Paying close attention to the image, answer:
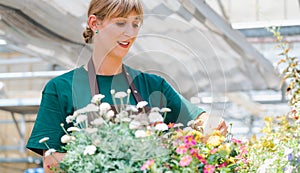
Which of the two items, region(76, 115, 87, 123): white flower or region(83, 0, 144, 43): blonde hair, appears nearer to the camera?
region(76, 115, 87, 123): white flower

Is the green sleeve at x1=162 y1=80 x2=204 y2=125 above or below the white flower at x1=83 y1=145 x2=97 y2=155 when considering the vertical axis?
above

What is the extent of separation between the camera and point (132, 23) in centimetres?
178

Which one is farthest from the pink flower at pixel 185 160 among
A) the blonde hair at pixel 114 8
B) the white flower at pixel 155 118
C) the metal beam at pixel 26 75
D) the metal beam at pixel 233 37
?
the metal beam at pixel 26 75

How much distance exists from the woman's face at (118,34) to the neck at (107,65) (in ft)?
0.11

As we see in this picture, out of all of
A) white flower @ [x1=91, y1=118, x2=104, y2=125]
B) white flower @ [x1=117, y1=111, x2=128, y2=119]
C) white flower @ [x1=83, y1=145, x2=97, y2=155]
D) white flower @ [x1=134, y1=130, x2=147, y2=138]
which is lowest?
white flower @ [x1=83, y1=145, x2=97, y2=155]

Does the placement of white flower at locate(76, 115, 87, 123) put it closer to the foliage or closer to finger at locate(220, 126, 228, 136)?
the foliage

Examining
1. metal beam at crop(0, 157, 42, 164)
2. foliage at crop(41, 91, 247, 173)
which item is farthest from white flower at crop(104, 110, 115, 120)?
metal beam at crop(0, 157, 42, 164)

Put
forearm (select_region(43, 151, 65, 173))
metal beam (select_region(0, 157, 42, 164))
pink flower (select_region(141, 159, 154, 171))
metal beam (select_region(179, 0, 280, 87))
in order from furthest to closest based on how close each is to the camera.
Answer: metal beam (select_region(0, 157, 42, 164)), metal beam (select_region(179, 0, 280, 87)), forearm (select_region(43, 151, 65, 173)), pink flower (select_region(141, 159, 154, 171))

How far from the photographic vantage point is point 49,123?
188cm

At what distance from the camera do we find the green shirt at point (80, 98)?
187 centimetres

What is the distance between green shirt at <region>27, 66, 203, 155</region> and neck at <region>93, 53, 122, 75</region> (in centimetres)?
2

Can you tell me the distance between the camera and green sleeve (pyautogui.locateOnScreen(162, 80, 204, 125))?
6.31 feet

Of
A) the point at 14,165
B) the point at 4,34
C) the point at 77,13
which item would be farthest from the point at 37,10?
the point at 14,165

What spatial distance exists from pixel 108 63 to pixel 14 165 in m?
11.3
